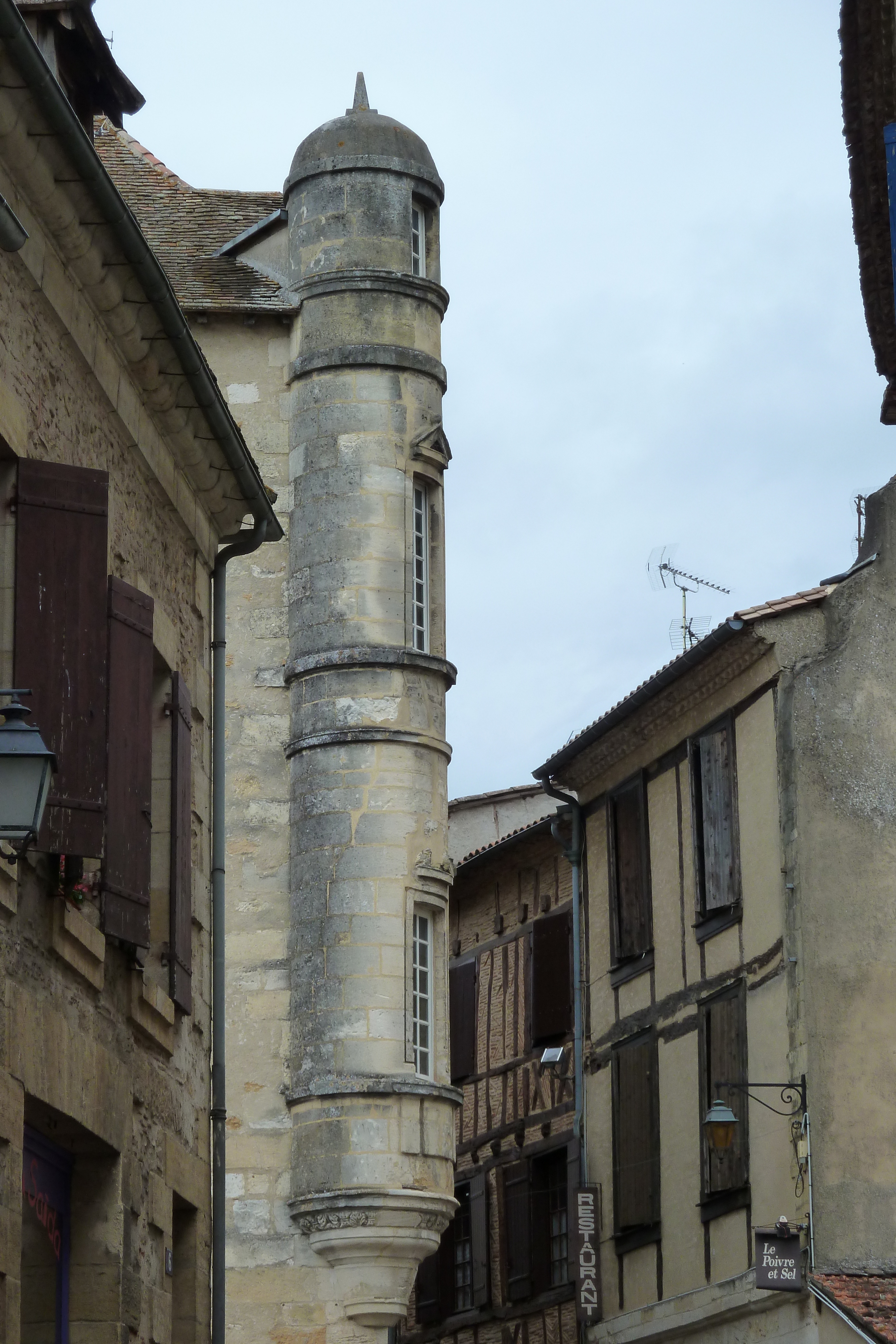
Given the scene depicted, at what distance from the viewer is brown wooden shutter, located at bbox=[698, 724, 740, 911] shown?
2022cm

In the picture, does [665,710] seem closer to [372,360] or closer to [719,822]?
[719,822]

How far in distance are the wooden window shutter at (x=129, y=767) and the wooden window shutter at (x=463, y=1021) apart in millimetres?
16932

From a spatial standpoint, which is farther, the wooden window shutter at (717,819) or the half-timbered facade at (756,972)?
the wooden window shutter at (717,819)

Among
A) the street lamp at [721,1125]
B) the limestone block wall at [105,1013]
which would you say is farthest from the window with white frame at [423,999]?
the limestone block wall at [105,1013]

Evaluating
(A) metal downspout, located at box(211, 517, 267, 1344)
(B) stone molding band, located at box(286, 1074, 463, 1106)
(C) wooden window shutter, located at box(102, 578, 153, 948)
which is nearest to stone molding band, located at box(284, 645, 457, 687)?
(B) stone molding band, located at box(286, 1074, 463, 1106)

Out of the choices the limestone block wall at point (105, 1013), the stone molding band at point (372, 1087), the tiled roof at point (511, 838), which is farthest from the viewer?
the tiled roof at point (511, 838)

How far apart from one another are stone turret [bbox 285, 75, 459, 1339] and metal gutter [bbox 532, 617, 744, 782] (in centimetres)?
191

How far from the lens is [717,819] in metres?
20.6

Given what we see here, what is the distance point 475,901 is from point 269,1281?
8762 mm

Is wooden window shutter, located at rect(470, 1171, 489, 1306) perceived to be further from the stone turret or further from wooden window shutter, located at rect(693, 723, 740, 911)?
wooden window shutter, located at rect(693, 723, 740, 911)

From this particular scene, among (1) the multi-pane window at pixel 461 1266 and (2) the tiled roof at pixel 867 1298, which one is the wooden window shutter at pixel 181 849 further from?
(1) the multi-pane window at pixel 461 1266

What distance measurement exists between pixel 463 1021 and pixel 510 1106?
5.62ft

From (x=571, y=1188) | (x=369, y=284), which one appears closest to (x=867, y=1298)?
(x=571, y=1188)

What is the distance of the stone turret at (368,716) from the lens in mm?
19484
